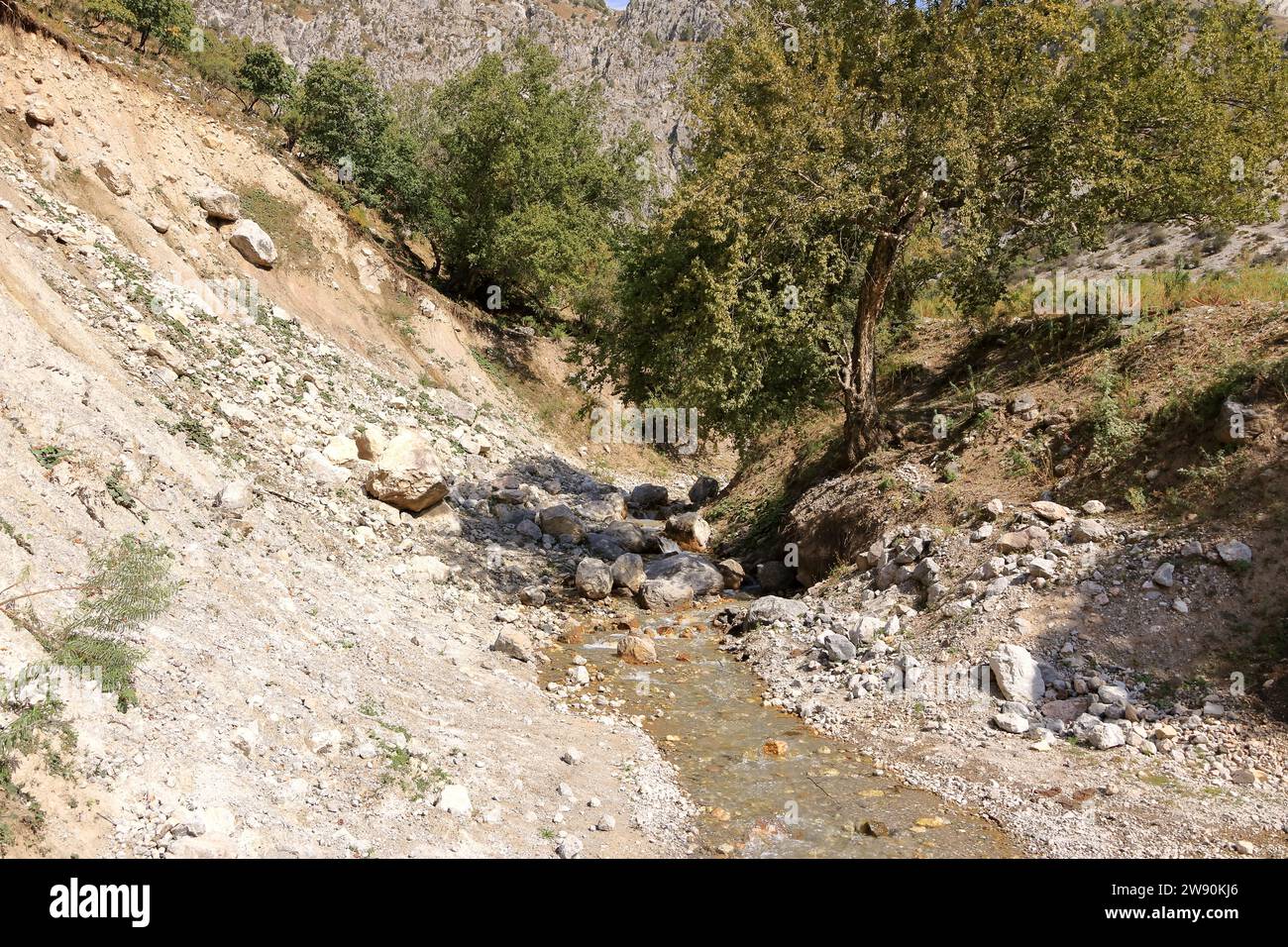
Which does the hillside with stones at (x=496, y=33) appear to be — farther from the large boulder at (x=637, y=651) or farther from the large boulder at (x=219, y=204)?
the large boulder at (x=637, y=651)

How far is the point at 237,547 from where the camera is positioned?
991cm

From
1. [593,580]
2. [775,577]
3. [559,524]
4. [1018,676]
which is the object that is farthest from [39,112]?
[1018,676]

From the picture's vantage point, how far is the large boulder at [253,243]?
20438 mm

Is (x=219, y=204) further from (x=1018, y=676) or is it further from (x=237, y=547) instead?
(x=1018, y=676)

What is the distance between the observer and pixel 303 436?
566 inches

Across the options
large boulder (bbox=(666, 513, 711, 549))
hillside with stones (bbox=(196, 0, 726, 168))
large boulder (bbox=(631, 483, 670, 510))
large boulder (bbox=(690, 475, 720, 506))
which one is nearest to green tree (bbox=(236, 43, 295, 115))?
large boulder (bbox=(631, 483, 670, 510))

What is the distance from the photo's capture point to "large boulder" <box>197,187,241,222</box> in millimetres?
20062

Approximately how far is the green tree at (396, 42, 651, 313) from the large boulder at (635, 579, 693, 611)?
1601cm

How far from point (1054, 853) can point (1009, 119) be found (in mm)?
11708

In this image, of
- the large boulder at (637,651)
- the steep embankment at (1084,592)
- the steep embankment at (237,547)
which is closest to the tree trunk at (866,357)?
the steep embankment at (1084,592)

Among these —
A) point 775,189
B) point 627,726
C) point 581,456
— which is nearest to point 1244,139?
point 775,189

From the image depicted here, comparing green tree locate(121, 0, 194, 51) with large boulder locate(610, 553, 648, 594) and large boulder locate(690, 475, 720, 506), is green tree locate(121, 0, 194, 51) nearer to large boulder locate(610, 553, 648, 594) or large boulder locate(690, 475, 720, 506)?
large boulder locate(690, 475, 720, 506)

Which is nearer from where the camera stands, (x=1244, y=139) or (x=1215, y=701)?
(x=1215, y=701)

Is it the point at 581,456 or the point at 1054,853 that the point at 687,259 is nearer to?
the point at 1054,853
